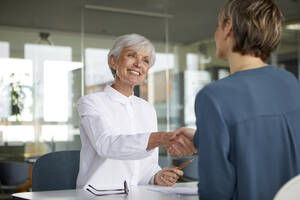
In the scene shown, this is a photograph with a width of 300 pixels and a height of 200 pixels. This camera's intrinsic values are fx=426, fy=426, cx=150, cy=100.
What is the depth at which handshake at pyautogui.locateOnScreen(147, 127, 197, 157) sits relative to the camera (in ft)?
5.47

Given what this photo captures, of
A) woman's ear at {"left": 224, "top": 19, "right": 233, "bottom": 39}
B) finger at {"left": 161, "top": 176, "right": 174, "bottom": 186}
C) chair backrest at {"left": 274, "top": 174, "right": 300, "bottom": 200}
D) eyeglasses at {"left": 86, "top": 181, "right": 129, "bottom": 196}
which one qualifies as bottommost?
finger at {"left": 161, "top": 176, "right": 174, "bottom": 186}

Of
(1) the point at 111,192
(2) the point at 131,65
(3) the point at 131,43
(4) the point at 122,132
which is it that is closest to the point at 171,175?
(4) the point at 122,132

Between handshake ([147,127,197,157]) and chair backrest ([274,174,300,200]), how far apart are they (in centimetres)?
55

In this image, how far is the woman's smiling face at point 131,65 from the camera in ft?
8.50

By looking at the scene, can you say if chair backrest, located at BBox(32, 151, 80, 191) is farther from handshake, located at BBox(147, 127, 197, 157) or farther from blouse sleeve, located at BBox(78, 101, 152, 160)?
handshake, located at BBox(147, 127, 197, 157)

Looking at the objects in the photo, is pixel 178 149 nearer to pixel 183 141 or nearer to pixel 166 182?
pixel 183 141

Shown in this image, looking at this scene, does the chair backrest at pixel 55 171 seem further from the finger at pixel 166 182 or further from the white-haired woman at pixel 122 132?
the finger at pixel 166 182

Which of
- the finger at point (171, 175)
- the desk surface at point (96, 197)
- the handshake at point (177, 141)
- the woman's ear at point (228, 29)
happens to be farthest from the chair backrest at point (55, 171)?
the woman's ear at point (228, 29)

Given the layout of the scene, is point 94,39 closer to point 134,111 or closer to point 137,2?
point 137,2

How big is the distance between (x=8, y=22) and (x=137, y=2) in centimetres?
193

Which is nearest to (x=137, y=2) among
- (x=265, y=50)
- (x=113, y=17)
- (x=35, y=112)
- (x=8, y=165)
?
(x=113, y=17)

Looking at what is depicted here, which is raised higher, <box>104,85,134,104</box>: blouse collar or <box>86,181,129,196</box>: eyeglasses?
<box>104,85,134,104</box>: blouse collar

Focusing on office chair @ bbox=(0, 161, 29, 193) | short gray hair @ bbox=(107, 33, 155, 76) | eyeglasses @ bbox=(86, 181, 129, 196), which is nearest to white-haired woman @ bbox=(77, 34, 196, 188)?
short gray hair @ bbox=(107, 33, 155, 76)

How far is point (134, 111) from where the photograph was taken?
8.41 ft
